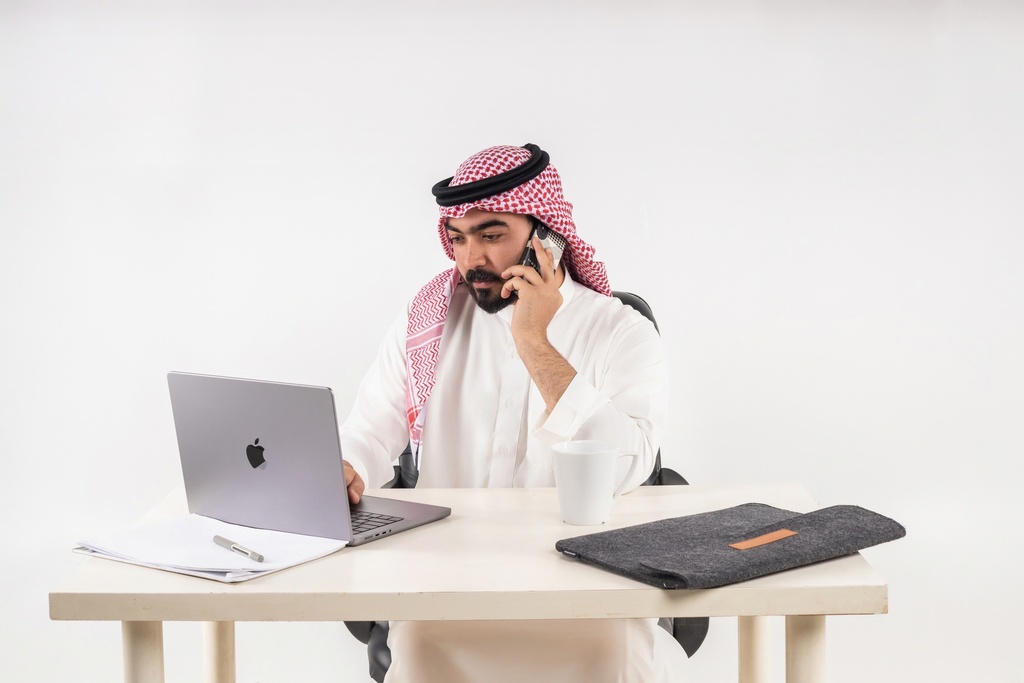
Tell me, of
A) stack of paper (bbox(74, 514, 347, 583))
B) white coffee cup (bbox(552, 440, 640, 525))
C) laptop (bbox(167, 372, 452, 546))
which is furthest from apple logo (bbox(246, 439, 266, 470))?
white coffee cup (bbox(552, 440, 640, 525))

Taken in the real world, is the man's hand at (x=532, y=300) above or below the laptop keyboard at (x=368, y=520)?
above

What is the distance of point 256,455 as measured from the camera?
1.53 m

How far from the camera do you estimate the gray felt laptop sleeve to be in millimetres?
1278

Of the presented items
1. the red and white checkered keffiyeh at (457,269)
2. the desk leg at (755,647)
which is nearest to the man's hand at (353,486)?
the red and white checkered keffiyeh at (457,269)

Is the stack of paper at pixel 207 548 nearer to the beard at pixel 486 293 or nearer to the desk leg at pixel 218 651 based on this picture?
the desk leg at pixel 218 651

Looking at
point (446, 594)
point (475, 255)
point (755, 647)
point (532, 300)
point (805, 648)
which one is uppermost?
point (475, 255)

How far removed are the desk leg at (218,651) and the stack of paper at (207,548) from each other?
42 cm

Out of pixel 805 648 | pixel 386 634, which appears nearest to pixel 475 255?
pixel 386 634

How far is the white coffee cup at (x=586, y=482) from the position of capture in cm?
154

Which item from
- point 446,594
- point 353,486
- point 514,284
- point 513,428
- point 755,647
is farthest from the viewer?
point 513,428

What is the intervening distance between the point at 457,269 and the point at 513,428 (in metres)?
0.42

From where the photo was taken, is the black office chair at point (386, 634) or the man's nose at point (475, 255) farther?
the man's nose at point (475, 255)

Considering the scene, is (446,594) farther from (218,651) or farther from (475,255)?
(475,255)

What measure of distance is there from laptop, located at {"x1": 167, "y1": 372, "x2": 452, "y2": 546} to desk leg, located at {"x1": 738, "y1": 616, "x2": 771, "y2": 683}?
70 cm
